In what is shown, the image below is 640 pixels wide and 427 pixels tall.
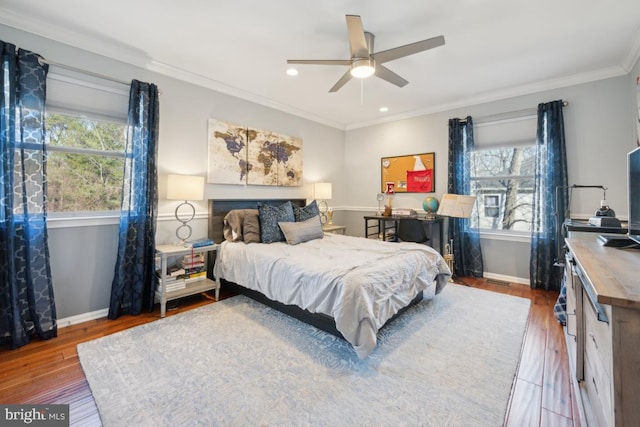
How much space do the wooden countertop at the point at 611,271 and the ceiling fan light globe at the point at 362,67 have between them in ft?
6.47

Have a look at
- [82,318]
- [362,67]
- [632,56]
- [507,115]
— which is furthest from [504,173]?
[82,318]

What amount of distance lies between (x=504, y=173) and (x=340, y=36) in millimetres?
3023

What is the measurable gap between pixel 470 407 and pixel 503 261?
9.78 feet

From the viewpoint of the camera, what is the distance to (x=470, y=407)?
1567 mm

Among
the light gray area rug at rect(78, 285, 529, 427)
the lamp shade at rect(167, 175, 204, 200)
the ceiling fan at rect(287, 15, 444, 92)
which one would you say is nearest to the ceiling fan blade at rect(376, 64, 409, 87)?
the ceiling fan at rect(287, 15, 444, 92)

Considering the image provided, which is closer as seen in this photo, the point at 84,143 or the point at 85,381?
the point at 85,381

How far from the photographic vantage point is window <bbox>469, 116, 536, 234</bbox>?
148 inches

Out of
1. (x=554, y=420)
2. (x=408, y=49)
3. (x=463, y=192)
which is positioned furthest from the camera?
(x=463, y=192)

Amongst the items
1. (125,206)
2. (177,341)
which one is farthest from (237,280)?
(125,206)

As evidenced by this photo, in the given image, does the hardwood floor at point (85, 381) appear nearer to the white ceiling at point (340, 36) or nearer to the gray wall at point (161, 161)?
the gray wall at point (161, 161)

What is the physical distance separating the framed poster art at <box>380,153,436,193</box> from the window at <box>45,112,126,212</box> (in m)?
3.89

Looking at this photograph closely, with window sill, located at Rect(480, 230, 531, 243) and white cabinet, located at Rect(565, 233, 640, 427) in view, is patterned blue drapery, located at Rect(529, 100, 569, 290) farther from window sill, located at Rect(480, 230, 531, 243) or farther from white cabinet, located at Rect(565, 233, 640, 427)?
white cabinet, located at Rect(565, 233, 640, 427)

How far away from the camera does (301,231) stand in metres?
3.43

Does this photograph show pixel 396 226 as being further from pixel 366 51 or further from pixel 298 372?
pixel 298 372
